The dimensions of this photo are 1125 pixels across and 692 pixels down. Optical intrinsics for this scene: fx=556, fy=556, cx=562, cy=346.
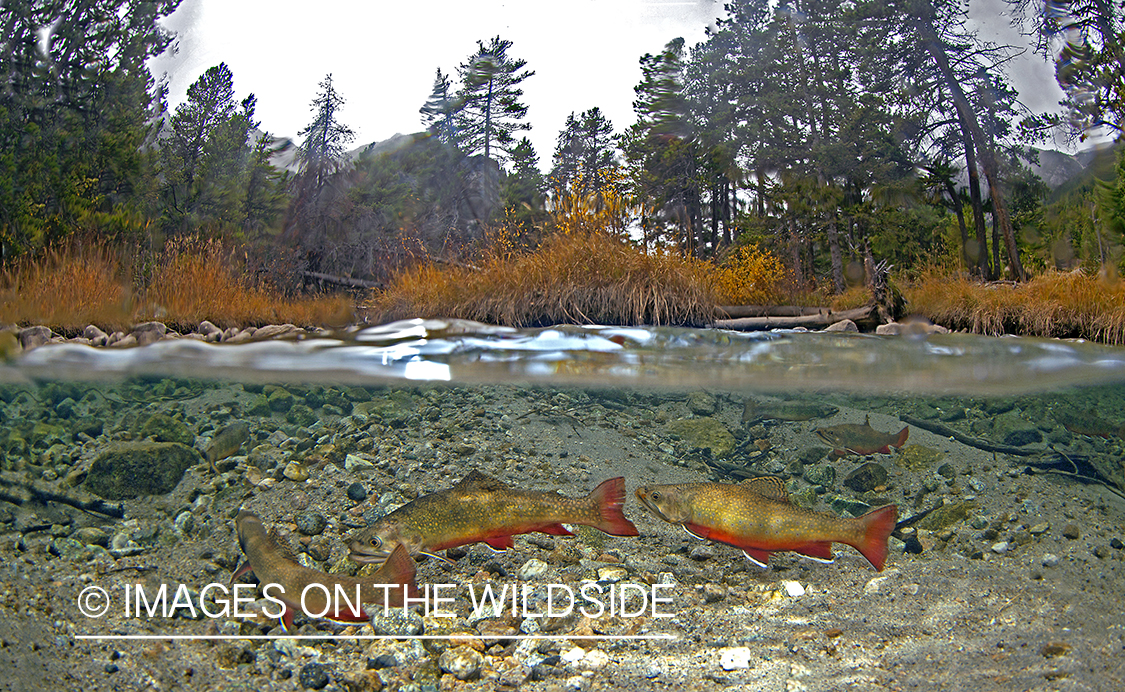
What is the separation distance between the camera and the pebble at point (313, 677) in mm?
2219

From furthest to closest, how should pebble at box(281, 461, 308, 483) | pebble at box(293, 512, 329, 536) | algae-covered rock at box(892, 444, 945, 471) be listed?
algae-covered rock at box(892, 444, 945, 471)
pebble at box(281, 461, 308, 483)
pebble at box(293, 512, 329, 536)

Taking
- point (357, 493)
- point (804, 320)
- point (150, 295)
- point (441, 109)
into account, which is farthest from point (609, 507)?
point (804, 320)

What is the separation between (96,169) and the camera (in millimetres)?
5480

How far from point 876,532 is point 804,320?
615cm

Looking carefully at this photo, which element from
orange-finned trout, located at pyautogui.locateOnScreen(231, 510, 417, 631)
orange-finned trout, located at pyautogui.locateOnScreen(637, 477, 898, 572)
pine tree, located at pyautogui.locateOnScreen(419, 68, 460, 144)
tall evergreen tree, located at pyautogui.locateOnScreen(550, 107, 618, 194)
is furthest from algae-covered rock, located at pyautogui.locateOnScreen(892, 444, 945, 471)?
pine tree, located at pyautogui.locateOnScreen(419, 68, 460, 144)

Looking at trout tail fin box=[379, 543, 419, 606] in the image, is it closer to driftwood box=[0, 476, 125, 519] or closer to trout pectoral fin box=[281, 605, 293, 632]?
trout pectoral fin box=[281, 605, 293, 632]

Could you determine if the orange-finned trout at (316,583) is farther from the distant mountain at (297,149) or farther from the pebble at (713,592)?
the distant mountain at (297,149)

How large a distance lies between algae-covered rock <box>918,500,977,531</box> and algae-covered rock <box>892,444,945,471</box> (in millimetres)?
997

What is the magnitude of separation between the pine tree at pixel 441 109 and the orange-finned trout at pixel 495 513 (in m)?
4.27

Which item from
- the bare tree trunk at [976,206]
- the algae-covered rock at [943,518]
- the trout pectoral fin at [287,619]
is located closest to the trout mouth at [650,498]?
the trout pectoral fin at [287,619]

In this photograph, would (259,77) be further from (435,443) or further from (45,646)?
(45,646)

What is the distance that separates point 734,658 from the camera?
95.8 inches

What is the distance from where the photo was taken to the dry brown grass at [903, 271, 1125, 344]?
6.36 meters

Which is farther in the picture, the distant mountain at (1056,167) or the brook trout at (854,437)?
the distant mountain at (1056,167)
